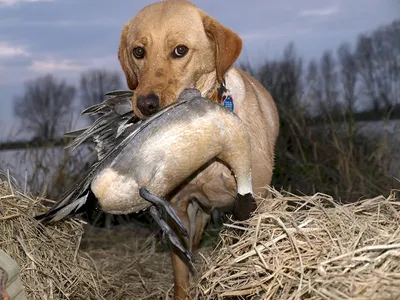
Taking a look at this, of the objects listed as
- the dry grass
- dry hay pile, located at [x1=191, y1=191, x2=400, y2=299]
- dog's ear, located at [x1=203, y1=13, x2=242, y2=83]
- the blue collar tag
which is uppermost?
dog's ear, located at [x1=203, y1=13, x2=242, y2=83]

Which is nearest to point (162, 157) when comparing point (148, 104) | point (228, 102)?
point (148, 104)

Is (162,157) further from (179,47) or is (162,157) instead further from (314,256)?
(179,47)

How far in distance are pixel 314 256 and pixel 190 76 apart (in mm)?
1652

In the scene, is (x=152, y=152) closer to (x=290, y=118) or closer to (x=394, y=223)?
(x=394, y=223)

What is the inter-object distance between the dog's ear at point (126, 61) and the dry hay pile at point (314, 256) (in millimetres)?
1628

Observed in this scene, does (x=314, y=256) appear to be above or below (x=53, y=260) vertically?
above

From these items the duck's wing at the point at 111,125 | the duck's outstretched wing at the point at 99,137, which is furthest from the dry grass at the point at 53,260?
the duck's wing at the point at 111,125

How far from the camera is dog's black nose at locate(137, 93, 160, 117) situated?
344cm

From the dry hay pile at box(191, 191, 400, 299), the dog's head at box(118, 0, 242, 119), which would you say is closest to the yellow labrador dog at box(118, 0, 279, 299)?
the dog's head at box(118, 0, 242, 119)

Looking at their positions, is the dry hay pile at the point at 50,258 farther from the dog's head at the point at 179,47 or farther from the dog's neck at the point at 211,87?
the dog's neck at the point at 211,87

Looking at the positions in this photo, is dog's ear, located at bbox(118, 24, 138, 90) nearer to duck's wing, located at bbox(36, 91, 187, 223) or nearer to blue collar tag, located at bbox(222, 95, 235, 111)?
duck's wing, located at bbox(36, 91, 187, 223)

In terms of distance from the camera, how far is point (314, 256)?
8.29ft

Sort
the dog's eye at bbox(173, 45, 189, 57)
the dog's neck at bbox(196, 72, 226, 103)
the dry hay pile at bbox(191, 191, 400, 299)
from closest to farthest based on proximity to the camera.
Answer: the dry hay pile at bbox(191, 191, 400, 299), the dog's eye at bbox(173, 45, 189, 57), the dog's neck at bbox(196, 72, 226, 103)

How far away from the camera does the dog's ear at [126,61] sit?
427cm
